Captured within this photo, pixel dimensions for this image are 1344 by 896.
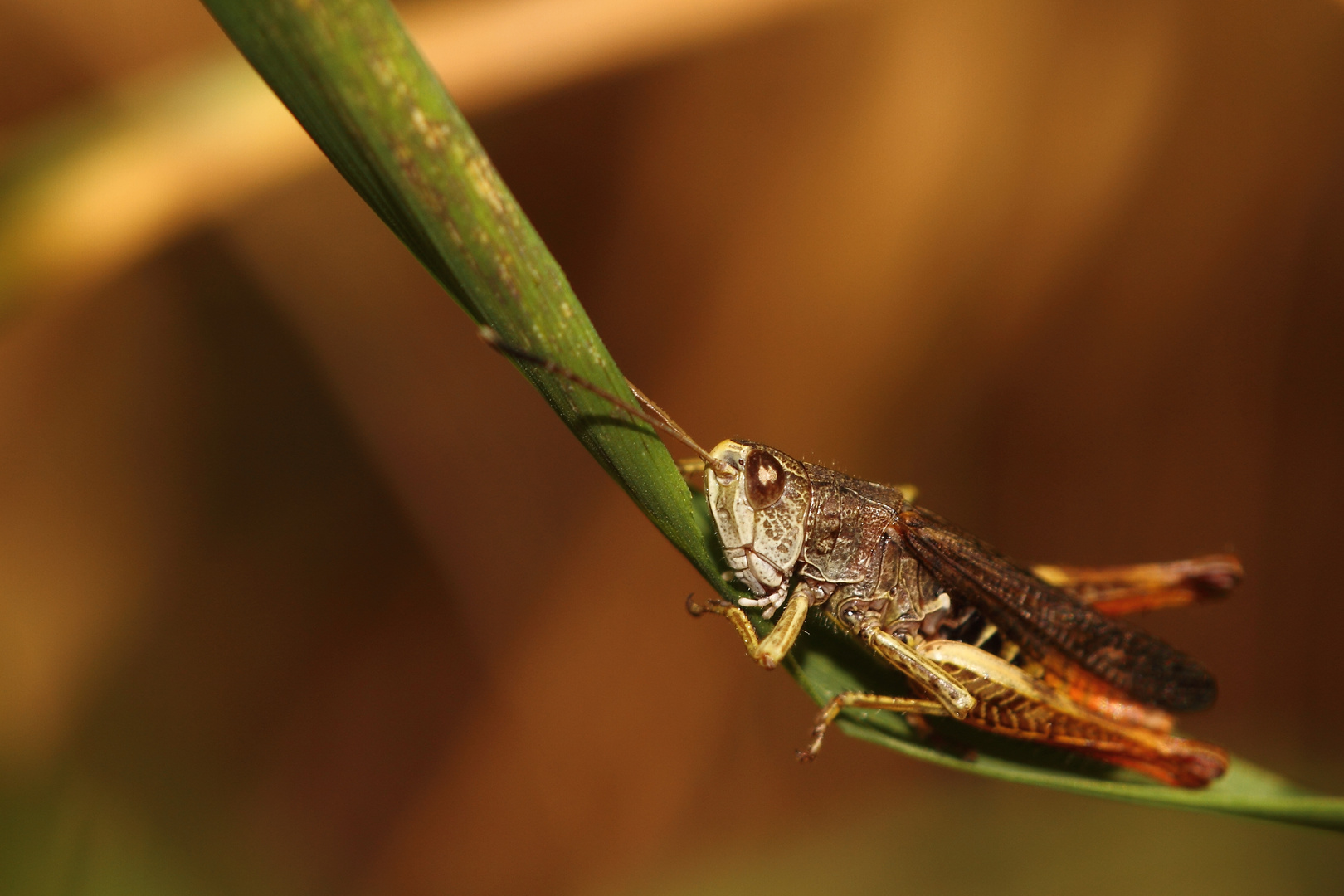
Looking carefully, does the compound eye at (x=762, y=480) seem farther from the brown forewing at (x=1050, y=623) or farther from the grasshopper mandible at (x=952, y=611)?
the brown forewing at (x=1050, y=623)

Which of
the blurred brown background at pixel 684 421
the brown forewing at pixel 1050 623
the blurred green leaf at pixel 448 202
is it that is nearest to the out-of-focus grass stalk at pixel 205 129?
the blurred brown background at pixel 684 421

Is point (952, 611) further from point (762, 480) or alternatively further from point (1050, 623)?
point (762, 480)

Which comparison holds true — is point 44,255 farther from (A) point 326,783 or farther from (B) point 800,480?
(A) point 326,783

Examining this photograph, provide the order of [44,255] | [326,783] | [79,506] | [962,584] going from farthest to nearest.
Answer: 1. [326,783]
2. [79,506]
3. [962,584]
4. [44,255]

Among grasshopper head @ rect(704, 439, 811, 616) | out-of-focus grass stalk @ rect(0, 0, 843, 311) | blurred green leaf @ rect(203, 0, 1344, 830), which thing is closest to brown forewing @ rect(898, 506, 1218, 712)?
grasshopper head @ rect(704, 439, 811, 616)

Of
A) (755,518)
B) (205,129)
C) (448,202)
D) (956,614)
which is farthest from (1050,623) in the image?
(205,129)

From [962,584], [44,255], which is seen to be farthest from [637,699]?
[44,255]

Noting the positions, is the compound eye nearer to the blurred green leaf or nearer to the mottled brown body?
the mottled brown body
